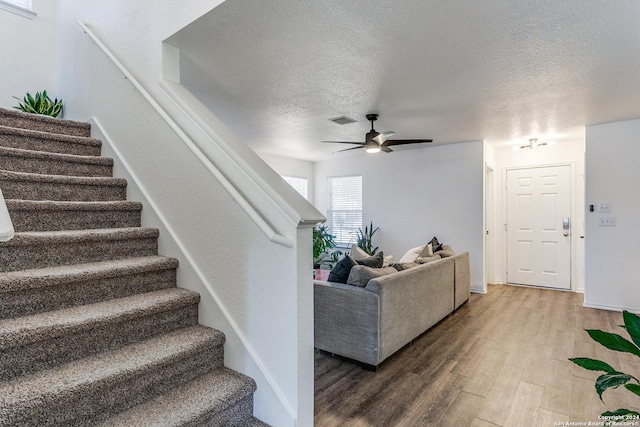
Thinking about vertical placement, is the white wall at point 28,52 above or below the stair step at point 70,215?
above

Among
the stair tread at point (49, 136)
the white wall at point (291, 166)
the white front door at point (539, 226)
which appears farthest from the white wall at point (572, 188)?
the stair tread at point (49, 136)

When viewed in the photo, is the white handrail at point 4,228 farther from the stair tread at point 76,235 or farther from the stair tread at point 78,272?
the stair tread at point 76,235

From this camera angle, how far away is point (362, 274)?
2842mm

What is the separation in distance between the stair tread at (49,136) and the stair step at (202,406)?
6.74ft

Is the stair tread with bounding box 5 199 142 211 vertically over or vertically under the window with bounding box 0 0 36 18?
under

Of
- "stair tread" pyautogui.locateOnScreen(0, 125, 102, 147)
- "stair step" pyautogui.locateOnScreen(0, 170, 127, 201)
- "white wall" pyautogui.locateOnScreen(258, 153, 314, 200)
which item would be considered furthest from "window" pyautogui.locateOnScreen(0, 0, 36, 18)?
"white wall" pyautogui.locateOnScreen(258, 153, 314, 200)

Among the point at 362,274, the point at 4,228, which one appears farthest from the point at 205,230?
the point at 362,274

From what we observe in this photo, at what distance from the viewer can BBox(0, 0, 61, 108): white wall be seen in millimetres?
3523

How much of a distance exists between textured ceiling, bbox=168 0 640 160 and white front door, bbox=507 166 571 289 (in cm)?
133

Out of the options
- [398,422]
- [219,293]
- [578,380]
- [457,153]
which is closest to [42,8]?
[219,293]

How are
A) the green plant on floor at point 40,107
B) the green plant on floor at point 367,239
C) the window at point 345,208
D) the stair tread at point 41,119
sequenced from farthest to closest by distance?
the window at point 345,208 < the green plant on floor at point 367,239 < the green plant on floor at point 40,107 < the stair tread at point 41,119

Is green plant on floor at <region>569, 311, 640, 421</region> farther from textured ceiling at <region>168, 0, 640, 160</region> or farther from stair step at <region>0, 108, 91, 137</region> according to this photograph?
stair step at <region>0, 108, 91, 137</region>

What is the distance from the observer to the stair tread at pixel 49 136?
224cm

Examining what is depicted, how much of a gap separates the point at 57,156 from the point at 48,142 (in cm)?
27
